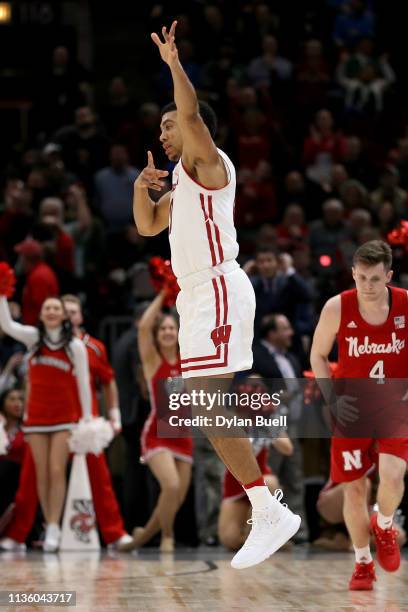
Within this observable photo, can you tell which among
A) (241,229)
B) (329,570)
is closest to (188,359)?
(329,570)

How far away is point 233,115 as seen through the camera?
610 inches

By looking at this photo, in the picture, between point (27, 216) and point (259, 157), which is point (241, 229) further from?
point (27, 216)

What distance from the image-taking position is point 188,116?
6.21m

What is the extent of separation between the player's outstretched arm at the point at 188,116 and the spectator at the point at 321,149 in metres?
9.12

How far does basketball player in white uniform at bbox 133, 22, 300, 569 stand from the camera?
6457 millimetres

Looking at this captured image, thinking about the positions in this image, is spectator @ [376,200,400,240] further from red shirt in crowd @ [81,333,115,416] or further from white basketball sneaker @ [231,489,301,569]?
white basketball sneaker @ [231,489,301,569]

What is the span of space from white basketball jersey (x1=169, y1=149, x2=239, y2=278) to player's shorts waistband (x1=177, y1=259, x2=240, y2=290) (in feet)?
0.06

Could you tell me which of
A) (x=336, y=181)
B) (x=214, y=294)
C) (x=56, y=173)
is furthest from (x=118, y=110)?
(x=214, y=294)

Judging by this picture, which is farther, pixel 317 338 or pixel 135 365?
pixel 135 365

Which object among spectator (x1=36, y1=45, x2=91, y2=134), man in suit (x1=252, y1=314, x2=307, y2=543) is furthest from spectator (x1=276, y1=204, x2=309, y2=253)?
spectator (x1=36, y1=45, x2=91, y2=134)

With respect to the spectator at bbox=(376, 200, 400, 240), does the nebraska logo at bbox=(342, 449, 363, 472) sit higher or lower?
lower

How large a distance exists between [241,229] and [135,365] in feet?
11.6

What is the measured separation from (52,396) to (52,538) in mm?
1160

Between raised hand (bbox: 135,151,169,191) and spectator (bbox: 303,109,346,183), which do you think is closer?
raised hand (bbox: 135,151,169,191)
